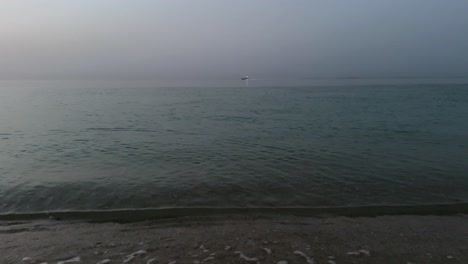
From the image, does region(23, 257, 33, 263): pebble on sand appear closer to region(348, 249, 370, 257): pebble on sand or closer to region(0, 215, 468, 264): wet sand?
region(0, 215, 468, 264): wet sand

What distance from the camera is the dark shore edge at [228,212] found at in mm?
8945

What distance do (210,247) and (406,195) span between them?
7417mm

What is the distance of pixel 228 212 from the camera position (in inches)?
365

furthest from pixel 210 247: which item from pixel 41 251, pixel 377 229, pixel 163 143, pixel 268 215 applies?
pixel 163 143

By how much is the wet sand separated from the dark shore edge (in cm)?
32

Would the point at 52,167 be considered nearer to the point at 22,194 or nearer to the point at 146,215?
the point at 22,194

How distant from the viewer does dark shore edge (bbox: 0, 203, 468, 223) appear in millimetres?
8945

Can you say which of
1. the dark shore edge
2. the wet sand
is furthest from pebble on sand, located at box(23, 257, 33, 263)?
the dark shore edge

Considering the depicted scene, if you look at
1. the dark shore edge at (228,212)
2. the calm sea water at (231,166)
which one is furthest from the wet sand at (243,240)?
the calm sea water at (231,166)

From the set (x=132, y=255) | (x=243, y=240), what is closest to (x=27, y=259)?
(x=132, y=255)

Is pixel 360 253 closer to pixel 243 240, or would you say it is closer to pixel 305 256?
pixel 305 256

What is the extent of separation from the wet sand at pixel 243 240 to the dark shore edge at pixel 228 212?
0.32m

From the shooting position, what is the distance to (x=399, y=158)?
50.8 feet

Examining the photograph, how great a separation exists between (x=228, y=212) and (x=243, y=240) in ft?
7.20
